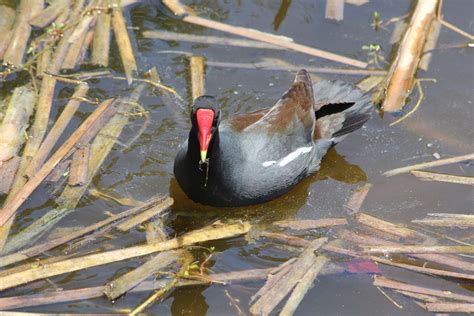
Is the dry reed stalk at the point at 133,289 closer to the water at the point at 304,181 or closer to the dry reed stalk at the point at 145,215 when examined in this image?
the water at the point at 304,181

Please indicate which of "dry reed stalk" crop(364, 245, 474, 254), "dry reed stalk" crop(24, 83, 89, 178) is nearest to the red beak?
"dry reed stalk" crop(364, 245, 474, 254)

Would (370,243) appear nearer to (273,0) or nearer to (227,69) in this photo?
(227,69)

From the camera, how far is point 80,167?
19.3 ft

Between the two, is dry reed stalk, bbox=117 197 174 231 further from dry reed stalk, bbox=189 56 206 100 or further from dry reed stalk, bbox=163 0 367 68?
dry reed stalk, bbox=163 0 367 68

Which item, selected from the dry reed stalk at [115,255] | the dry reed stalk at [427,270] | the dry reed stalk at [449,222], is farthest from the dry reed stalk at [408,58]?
the dry reed stalk at [115,255]

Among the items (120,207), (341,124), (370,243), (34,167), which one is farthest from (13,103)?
(370,243)

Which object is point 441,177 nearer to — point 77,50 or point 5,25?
point 77,50

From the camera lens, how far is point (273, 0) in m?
8.11

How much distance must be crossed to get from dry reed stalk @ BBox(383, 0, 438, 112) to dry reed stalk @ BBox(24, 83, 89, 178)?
98.7 inches

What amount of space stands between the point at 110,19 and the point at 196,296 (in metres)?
3.41

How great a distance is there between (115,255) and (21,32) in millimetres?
2988

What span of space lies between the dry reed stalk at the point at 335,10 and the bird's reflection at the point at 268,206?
6.56ft

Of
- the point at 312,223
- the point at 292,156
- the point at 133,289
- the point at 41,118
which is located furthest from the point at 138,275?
the point at 41,118

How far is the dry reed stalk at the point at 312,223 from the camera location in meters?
5.65
